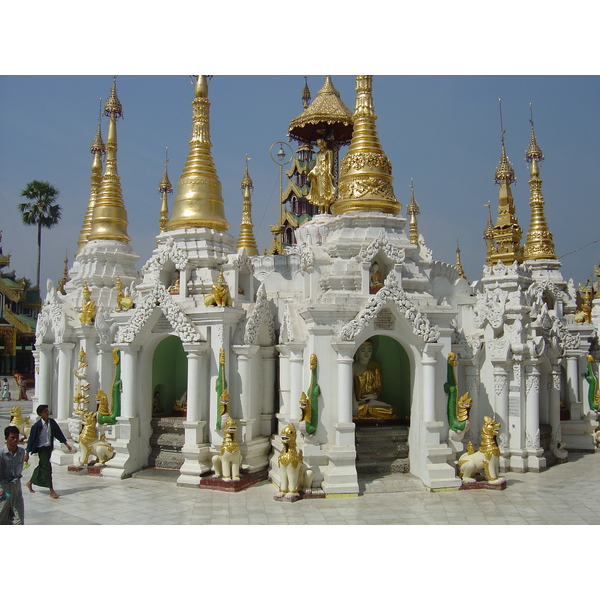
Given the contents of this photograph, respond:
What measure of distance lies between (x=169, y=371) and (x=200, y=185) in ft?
15.6

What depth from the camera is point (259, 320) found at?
13.8m

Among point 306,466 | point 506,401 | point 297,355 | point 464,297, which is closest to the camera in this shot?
point 306,466

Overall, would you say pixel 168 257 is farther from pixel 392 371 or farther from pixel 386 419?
pixel 386 419

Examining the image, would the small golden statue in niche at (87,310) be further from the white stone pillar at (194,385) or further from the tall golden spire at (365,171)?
the tall golden spire at (365,171)

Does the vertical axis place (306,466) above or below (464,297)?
below

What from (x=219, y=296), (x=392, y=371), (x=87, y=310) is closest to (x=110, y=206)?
(x=87, y=310)

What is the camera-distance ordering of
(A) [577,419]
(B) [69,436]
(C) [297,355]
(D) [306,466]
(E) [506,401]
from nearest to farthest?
(D) [306,466], (C) [297,355], (E) [506,401], (B) [69,436], (A) [577,419]

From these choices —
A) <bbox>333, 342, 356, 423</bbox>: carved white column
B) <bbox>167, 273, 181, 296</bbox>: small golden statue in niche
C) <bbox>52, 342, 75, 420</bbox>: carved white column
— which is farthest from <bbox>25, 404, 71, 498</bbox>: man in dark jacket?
<bbox>52, 342, 75, 420</bbox>: carved white column

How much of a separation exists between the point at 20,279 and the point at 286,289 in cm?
2881

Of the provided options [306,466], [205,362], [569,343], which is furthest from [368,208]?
[569,343]

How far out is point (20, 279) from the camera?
39.8m

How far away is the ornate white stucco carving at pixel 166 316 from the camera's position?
42.5 feet

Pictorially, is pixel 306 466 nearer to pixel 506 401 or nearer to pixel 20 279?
pixel 506 401

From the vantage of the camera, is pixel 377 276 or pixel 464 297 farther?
pixel 464 297
